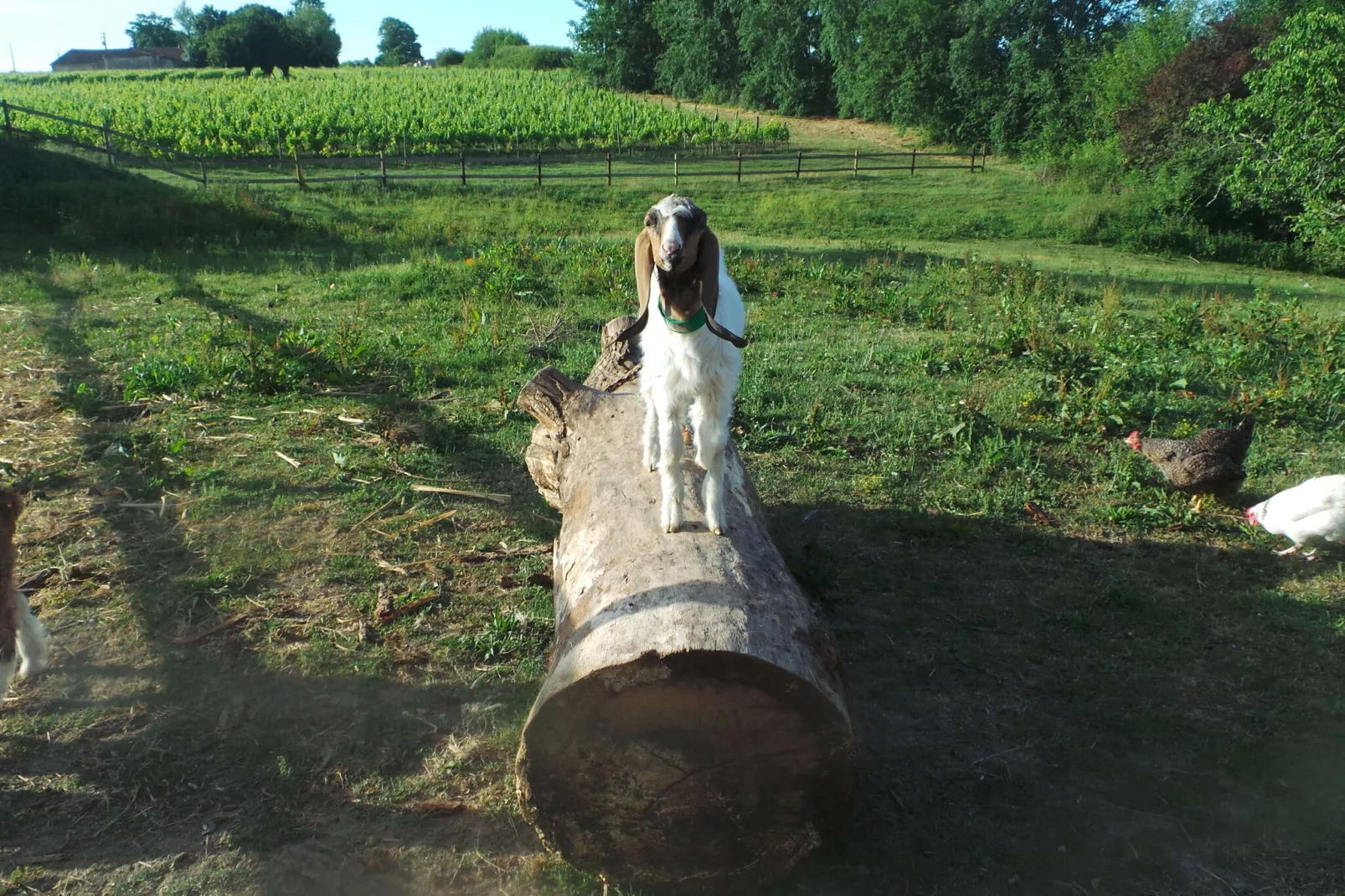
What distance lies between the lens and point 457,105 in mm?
48125

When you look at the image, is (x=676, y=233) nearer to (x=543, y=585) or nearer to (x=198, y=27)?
(x=543, y=585)

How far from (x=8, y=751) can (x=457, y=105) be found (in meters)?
48.4

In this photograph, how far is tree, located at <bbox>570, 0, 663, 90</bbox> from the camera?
65562 millimetres

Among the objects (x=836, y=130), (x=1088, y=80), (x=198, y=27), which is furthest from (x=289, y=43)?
(x=1088, y=80)

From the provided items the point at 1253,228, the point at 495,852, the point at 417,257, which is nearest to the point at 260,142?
the point at 417,257

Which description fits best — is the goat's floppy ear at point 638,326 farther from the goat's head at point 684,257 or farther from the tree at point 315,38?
the tree at point 315,38

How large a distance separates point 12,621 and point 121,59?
335 ft

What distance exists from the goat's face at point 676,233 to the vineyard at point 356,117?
3081 centimetres

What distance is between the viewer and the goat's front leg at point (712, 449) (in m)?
4.72

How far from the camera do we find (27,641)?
4957mm

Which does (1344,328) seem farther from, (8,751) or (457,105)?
(457,105)

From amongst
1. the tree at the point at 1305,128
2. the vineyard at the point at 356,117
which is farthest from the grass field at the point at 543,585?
the vineyard at the point at 356,117

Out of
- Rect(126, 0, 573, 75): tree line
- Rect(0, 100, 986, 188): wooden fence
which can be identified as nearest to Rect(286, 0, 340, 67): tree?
Rect(126, 0, 573, 75): tree line

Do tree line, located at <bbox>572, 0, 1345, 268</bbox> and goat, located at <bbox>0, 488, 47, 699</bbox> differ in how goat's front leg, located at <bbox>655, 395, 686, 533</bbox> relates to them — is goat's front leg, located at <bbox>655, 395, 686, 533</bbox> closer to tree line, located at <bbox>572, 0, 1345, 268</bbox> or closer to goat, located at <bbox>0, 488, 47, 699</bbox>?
goat, located at <bbox>0, 488, 47, 699</bbox>
